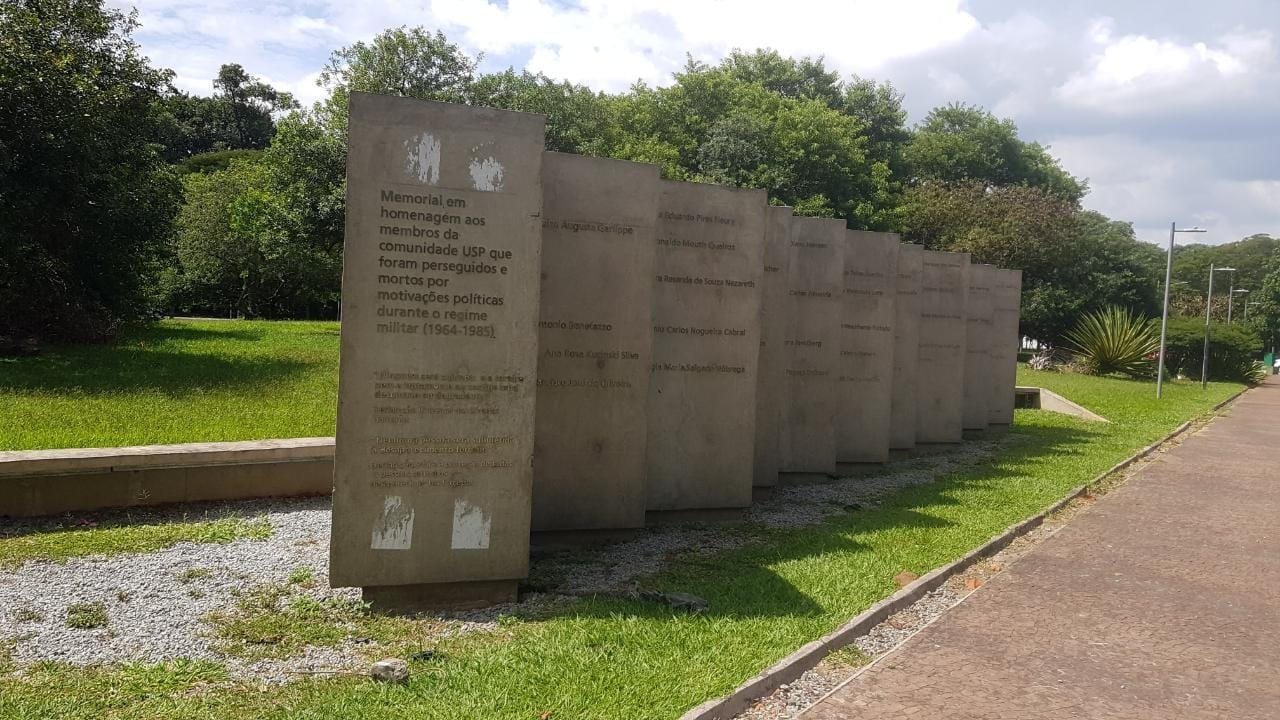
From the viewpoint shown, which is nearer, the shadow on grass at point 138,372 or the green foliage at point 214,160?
the shadow on grass at point 138,372

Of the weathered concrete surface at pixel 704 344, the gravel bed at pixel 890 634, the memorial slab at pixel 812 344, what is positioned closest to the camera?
the gravel bed at pixel 890 634

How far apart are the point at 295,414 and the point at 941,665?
27.4 feet

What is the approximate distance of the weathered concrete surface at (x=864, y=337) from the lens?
1213 centimetres

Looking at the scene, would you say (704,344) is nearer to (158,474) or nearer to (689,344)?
(689,344)

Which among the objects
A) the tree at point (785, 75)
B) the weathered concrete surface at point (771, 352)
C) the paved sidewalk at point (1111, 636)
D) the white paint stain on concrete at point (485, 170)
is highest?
the tree at point (785, 75)

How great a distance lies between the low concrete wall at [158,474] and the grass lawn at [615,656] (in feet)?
9.74

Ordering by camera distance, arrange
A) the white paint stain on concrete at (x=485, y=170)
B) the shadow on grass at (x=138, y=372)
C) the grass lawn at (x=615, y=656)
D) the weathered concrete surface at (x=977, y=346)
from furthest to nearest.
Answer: the weathered concrete surface at (x=977, y=346) < the shadow on grass at (x=138, y=372) < the white paint stain on concrete at (x=485, y=170) < the grass lawn at (x=615, y=656)

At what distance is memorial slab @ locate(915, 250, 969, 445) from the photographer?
1482 centimetres

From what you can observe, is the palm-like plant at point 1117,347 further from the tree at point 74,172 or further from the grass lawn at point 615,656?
the tree at point 74,172

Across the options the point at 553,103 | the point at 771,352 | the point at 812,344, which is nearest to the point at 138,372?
the point at 771,352

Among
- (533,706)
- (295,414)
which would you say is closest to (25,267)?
(295,414)

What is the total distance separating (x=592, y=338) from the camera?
298 inches

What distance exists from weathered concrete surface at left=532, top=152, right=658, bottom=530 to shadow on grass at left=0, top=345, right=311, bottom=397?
6.96 metres

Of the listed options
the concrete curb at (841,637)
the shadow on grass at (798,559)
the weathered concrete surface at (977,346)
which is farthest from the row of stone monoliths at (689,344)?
the weathered concrete surface at (977,346)
